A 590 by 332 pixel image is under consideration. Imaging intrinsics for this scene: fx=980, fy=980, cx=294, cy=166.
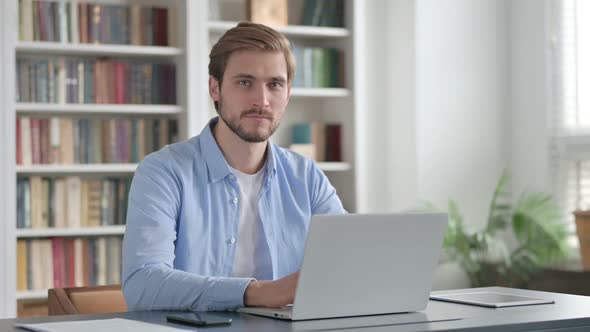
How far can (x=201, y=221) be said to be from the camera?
2.37 metres

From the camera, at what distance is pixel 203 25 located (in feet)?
15.1

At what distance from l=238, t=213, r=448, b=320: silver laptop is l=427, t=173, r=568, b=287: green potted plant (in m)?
2.78

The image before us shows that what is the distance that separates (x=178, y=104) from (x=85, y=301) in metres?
2.22

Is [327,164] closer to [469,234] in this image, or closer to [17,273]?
[469,234]

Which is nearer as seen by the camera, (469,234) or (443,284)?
(469,234)

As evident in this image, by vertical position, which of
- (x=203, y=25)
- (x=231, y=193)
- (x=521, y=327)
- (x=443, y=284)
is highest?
(x=203, y=25)

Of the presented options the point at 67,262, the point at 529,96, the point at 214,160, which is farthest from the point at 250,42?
the point at 529,96

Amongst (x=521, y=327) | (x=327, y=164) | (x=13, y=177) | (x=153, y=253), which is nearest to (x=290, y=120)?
(x=327, y=164)

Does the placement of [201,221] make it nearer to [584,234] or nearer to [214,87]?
[214,87]

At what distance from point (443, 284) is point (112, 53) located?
2.04 metres

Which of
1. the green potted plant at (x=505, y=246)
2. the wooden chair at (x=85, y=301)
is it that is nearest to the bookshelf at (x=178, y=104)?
the green potted plant at (x=505, y=246)

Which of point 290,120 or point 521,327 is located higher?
point 290,120

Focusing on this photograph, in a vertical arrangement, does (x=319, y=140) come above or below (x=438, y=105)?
below

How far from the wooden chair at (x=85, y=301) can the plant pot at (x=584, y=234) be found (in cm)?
254
